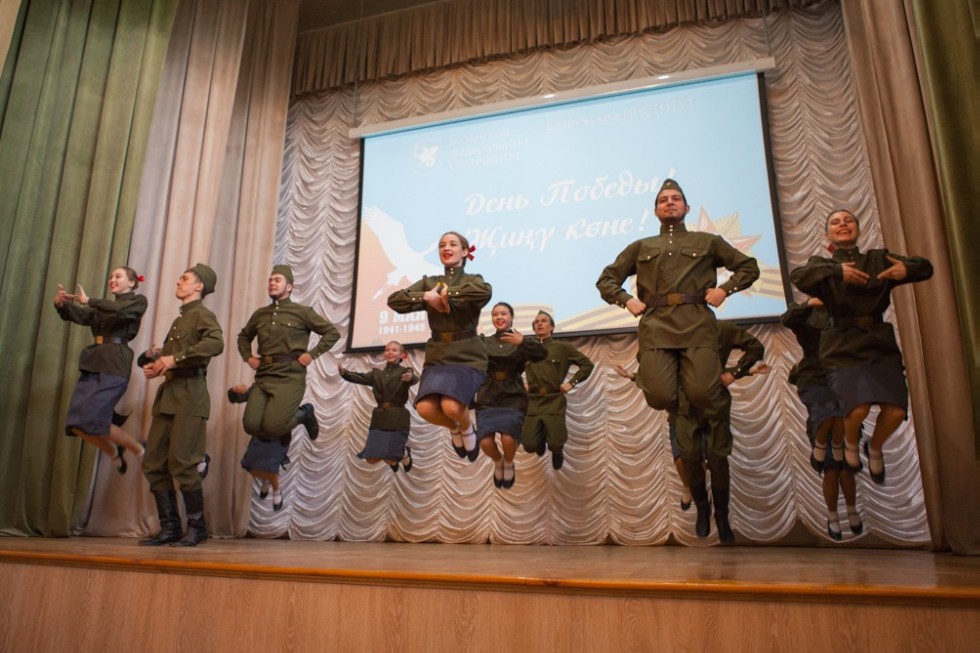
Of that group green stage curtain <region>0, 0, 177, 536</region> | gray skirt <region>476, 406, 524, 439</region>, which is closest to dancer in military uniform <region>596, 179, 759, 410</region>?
gray skirt <region>476, 406, 524, 439</region>

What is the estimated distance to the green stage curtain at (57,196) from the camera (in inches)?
210

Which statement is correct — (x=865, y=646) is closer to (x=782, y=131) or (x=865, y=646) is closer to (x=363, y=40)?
(x=782, y=131)

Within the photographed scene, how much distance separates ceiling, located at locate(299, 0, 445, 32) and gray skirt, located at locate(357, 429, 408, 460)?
4595mm

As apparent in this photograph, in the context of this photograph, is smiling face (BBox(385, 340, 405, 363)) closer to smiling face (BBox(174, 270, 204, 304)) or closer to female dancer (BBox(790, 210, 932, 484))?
smiling face (BBox(174, 270, 204, 304))

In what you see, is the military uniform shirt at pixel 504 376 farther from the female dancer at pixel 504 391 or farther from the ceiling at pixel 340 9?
the ceiling at pixel 340 9

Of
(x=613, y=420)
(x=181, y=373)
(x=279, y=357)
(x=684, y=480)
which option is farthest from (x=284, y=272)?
(x=684, y=480)

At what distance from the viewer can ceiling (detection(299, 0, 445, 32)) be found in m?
7.71

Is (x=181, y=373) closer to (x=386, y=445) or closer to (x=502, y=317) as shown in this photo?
(x=386, y=445)

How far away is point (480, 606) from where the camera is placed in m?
2.27

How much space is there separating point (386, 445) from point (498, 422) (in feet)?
4.07

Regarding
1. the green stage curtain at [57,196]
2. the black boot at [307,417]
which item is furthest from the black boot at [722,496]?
the green stage curtain at [57,196]

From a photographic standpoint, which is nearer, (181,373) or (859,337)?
(859,337)

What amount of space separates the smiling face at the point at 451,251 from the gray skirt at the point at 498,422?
1.22 m

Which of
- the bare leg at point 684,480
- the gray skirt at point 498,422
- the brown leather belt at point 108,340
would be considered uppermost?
the brown leather belt at point 108,340
